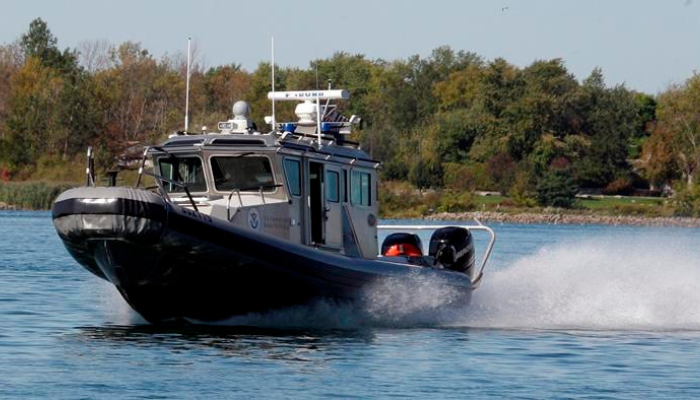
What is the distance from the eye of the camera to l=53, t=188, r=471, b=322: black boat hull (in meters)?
17.3

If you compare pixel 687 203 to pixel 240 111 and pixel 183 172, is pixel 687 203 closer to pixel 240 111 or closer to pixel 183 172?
pixel 240 111

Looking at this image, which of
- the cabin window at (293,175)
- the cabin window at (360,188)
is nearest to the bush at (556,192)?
the cabin window at (360,188)

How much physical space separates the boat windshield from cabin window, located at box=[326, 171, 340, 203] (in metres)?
1.21

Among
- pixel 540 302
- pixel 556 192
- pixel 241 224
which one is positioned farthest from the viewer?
pixel 556 192

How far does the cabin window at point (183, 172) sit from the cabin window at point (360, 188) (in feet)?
7.97

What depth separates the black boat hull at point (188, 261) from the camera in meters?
17.3

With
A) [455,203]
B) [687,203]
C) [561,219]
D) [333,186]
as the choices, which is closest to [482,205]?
Result: [455,203]

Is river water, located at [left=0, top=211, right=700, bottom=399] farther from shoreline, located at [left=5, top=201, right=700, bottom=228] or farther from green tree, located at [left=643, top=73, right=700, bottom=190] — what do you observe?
green tree, located at [left=643, top=73, right=700, bottom=190]

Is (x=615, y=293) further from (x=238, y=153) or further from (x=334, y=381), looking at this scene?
(x=334, y=381)

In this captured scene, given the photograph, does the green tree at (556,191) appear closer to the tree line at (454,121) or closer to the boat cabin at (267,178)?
the tree line at (454,121)

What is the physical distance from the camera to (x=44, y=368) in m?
16.5

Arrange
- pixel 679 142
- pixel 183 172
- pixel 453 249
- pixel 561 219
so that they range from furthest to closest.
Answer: pixel 679 142 → pixel 561 219 → pixel 453 249 → pixel 183 172

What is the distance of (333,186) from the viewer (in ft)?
67.0

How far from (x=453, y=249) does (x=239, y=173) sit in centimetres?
430
